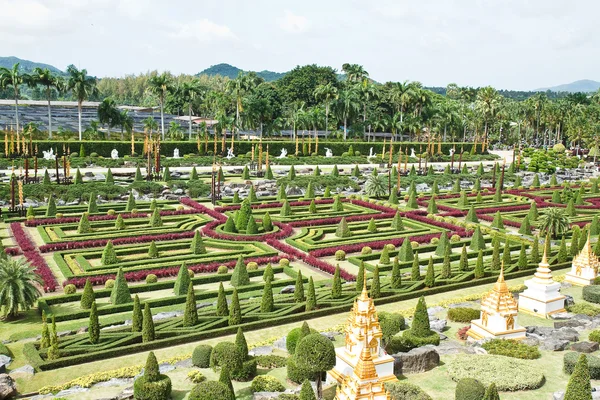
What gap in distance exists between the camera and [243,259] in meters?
34.4

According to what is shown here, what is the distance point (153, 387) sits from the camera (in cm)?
1820

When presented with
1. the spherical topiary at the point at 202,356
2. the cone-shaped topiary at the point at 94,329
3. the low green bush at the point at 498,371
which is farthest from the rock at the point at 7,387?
the low green bush at the point at 498,371

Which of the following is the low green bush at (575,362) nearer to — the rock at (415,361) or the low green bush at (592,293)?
the rock at (415,361)

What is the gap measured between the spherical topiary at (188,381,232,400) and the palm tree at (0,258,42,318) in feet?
41.6

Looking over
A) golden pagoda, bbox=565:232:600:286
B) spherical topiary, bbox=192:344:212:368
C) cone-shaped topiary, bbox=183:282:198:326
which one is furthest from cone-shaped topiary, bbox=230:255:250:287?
golden pagoda, bbox=565:232:600:286

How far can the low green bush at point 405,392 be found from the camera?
18.1 metres

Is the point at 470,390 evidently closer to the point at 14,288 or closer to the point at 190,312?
the point at 190,312

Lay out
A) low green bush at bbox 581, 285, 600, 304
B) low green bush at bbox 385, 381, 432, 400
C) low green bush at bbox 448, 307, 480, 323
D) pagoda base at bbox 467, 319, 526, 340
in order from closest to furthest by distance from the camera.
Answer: low green bush at bbox 385, 381, 432, 400 < pagoda base at bbox 467, 319, 526, 340 < low green bush at bbox 448, 307, 480, 323 < low green bush at bbox 581, 285, 600, 304

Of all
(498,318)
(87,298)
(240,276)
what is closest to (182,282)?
(240,276)

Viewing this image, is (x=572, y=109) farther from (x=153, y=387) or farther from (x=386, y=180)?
(x=153, y=387)

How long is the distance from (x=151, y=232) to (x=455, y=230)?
2308 cm

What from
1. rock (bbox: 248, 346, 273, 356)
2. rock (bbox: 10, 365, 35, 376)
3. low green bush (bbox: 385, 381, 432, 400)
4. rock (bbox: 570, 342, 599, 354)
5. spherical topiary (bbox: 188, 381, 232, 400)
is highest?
spherical topiary (bbox: 188, 381, 232, 400)

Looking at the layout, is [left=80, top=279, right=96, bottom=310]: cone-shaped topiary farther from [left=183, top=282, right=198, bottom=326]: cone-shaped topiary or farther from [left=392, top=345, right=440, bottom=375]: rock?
[left=392, top=345, right=440, bottom=375]: rock

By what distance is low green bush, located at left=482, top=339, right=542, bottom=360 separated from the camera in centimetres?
A: 2258
